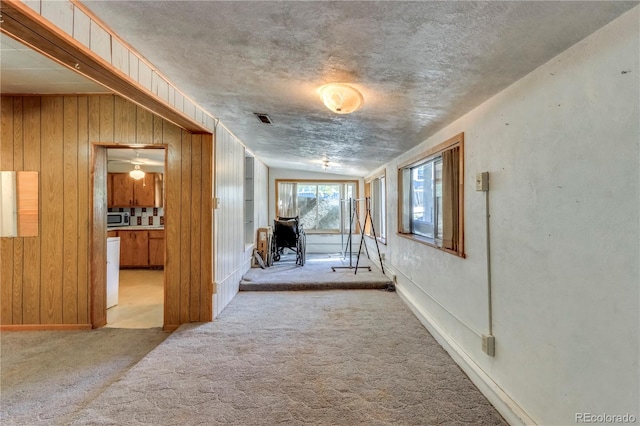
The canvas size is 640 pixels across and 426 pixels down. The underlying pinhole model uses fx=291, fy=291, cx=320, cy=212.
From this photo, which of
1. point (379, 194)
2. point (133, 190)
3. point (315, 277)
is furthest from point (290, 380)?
point (133, 190)

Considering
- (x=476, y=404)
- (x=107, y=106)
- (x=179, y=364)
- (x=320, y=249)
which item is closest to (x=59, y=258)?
(x=107, y=106)

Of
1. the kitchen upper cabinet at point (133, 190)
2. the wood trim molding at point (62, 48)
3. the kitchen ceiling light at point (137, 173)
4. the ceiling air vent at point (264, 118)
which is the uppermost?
the ceiling air vent at point (264, 118)

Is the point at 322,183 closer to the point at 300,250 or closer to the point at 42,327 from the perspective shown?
the point at 300,250

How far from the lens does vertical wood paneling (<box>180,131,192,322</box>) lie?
10.0 ft

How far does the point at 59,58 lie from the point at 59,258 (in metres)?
2.55

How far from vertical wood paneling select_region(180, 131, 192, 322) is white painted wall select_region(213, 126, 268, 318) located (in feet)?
0.88

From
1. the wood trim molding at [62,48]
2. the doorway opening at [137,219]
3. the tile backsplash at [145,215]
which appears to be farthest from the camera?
the tile backsplash at [145,215]

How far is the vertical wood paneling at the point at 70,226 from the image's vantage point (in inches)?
121

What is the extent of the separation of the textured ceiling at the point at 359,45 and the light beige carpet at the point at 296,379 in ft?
6.40

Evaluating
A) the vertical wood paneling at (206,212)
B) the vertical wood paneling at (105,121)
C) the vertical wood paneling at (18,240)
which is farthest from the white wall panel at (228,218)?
the vertical wood paneling at (18,240)

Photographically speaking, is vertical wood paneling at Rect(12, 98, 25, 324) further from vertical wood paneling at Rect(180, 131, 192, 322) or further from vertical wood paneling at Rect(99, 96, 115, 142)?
vertical wood paneling at Rect(180, 131, 192, 322)

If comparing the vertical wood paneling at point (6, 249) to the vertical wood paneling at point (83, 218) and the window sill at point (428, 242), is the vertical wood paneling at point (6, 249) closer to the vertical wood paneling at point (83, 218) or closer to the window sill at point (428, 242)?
the vertical wood paneling at point (83, 218)

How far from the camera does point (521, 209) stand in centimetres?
164

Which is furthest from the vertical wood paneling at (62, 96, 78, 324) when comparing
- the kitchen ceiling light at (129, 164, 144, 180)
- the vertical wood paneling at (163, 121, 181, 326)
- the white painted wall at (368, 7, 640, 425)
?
the white painted wall at (368, 7, 640, 425)
